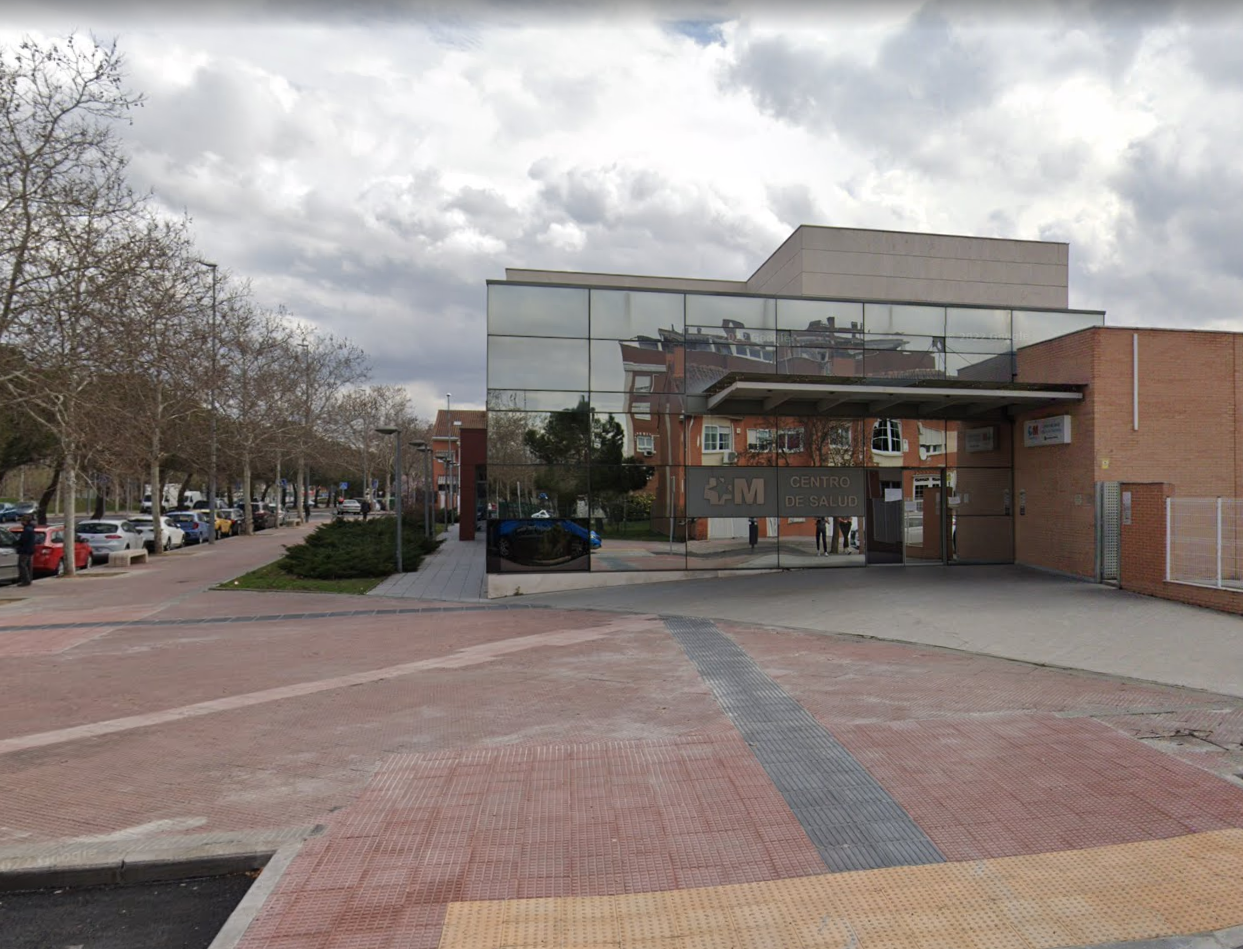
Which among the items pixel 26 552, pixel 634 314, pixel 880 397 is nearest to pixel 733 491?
pixel 880 397

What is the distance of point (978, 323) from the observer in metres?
19.2

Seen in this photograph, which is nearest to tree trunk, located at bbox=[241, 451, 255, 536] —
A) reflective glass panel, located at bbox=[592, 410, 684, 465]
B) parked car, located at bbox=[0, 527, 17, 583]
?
parked car, located at bbox=[0, 527, 17, 583]

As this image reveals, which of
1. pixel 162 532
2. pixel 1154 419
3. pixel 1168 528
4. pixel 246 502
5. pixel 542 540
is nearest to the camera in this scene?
pixel 1168 528

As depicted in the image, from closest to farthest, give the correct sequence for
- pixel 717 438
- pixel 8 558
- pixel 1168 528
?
pixel 1168 528
pixel 717 438
pixel 8 558

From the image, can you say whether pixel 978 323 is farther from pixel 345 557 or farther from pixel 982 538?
pixel 345 557

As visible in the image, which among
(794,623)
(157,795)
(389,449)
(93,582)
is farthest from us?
(389,449)

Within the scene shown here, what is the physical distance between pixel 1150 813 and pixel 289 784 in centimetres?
611

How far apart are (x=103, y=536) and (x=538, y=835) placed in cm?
2714

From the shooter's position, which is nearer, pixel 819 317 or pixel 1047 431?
pixel 1047 431

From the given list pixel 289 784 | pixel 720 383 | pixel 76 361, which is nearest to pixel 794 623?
pixel 720 383

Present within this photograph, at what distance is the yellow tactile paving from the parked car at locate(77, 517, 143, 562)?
2741 centimetres

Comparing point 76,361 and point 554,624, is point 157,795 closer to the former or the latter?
point 554,624

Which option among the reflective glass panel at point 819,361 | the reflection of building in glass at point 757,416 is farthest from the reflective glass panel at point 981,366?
the reflective glass panel at point 819,361

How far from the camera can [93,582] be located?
69.6 feet
